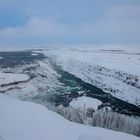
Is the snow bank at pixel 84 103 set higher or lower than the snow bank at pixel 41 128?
lower

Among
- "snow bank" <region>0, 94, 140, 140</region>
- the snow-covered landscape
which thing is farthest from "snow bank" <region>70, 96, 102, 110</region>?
"snow bank" <region>0, 94, 140, 140</region>

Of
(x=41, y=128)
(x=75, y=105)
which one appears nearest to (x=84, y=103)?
(x=75, y=105)

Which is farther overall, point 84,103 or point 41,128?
point 84,103

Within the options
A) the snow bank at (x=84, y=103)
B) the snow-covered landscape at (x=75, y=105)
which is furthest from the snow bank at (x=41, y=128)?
the snow bank at (x=84, y=103)

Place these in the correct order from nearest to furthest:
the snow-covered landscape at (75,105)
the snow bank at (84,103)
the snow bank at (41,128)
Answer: the snow bank at (41,128), the snow-covered landscape at (75,105), the snow bank at (84,103)

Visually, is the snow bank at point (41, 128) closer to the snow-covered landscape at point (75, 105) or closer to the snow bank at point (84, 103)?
the snow-covered landscape at point (75, 105)

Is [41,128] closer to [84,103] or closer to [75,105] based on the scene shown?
[75,105]

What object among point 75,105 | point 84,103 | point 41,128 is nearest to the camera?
point 41,128

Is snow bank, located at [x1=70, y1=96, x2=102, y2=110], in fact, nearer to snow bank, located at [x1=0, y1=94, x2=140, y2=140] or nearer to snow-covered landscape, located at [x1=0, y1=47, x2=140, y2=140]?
snow-covered landscape, located at [x1=0, y1=47, x2=140, y2=140]

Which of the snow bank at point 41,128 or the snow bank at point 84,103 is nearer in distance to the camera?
the snow bank at point 41,128
